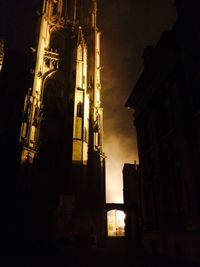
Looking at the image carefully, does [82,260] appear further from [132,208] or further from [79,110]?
[79,110]

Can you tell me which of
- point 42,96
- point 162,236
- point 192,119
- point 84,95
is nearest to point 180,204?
point 162,236

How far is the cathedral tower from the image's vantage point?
20.8m

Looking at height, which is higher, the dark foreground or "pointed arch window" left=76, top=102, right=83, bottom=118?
"pointed arch window" left=76, top=102, right=83, bottom=118

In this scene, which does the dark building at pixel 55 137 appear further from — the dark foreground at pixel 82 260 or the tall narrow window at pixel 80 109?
the dark foreground at pixel 82 260

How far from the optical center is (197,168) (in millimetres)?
8711

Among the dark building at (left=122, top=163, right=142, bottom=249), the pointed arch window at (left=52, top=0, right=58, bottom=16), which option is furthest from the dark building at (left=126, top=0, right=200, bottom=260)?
the pointed arch window at (left=52, top=0, right=58, bottom=16)

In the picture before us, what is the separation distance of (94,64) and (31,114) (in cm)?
1318

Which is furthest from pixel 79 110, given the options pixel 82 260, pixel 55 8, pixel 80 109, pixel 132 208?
pixel 55 8

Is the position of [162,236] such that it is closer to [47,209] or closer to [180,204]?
[180,204]

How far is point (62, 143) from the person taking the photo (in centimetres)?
2520

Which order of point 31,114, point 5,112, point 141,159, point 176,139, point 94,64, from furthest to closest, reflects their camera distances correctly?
1. point 94,64
2. point 5,112
3. point 31,114
4. point 141,159
5. point 176,139

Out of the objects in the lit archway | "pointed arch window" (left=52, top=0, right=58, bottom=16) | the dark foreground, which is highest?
"pointed arch window" (left=52, top=0, right=58, bottom=16)

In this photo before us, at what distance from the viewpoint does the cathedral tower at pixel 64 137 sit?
20828 mm

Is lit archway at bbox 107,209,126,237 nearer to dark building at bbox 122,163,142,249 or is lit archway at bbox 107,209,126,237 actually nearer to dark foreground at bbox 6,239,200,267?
dark building at bbox 122,163,142,249
